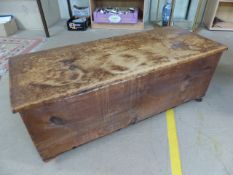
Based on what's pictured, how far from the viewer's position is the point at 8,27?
2553 millimetres

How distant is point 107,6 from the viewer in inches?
117

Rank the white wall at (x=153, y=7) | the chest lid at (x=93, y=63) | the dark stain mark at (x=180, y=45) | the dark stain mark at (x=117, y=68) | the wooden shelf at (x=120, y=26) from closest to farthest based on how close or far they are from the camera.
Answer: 1. the chest lid at (x=93, y=63)
2. the dark stain mark at (x=117, y=68)
3. the dark stain mark at (x=180, y=45)
4. the wooden shelf at (x=120, y=26)
5. the white wall at (x=153, y=7)

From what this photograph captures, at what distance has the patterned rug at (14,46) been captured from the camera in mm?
2099

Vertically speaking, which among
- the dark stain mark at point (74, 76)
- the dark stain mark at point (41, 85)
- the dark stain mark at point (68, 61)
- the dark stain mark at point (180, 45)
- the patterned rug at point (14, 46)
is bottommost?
the patterned rug at point (14, 46)

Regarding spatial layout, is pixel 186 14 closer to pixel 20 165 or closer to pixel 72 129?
pixel 72 129

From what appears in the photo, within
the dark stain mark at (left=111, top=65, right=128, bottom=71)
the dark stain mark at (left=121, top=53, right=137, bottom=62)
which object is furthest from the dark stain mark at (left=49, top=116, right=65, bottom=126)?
the dark stain mark at (left=121, top=53, right=137, bottom=62)

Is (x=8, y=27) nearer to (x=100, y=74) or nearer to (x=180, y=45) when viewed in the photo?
(x=100, y=74)

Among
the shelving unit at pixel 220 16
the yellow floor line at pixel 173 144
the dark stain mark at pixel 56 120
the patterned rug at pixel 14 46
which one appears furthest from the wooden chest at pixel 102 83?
the shelving unit at pixel 220 16

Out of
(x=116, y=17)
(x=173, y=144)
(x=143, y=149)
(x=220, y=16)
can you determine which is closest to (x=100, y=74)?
(x=143, y=149)

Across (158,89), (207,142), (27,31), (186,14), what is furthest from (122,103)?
(186,14)

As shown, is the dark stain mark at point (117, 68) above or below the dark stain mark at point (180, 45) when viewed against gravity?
below

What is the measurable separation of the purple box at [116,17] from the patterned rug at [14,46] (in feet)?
2.86

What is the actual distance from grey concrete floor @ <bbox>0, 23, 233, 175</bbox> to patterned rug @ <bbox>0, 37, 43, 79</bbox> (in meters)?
0.81

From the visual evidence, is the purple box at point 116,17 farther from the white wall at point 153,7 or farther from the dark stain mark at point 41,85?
the dark stain mark at point 41,85
